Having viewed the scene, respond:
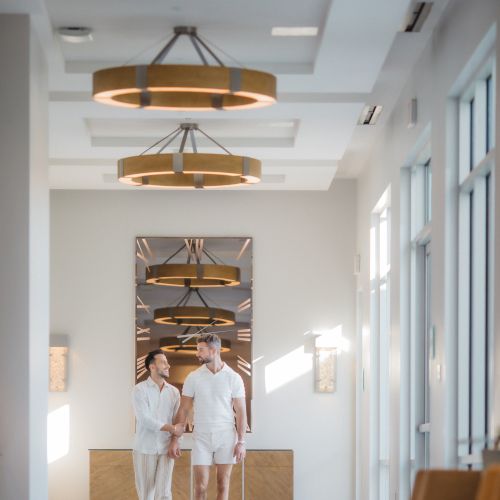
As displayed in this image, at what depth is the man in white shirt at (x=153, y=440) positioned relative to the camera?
11.5 m

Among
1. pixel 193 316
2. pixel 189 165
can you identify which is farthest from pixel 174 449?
pixel 189 165

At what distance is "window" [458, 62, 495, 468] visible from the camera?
748 centimetres

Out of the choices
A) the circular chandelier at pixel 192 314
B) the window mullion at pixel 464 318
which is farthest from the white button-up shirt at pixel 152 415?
the window mullion at pixel 464 318

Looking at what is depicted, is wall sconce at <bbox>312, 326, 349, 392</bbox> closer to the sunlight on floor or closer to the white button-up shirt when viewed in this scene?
the sunlight on floor

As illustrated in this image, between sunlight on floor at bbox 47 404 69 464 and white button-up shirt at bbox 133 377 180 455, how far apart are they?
373cm

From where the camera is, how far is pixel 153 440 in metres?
11.5

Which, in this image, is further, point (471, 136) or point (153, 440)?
point (153, 440)

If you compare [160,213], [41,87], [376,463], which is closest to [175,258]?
[160,213]

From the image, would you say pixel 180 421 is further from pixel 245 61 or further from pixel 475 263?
pixel 475 263

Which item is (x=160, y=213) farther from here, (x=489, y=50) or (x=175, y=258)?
(x=489, y=50)

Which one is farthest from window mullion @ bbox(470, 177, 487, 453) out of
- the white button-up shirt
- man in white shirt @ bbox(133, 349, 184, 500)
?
the white button-up shirt

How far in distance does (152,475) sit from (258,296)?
4317 millimetres

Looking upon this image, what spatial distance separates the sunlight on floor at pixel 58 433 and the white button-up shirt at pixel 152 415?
3734mm

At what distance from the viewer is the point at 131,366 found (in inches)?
604
